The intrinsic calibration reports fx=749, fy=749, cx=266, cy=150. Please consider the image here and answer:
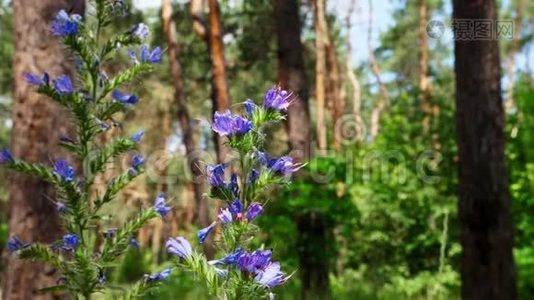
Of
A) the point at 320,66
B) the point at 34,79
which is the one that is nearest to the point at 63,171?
the point at 34,79

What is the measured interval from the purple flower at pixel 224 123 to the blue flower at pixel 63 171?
1.21m

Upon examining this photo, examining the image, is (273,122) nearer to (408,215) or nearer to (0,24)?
(408,215)

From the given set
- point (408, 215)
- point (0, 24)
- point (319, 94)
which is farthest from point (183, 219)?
point (408, 215)

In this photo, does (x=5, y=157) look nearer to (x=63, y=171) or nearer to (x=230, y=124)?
(x=63, y=171)

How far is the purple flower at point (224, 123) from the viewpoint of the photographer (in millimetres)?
1976

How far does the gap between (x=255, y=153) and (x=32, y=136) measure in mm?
3474

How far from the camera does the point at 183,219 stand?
39.6 meters

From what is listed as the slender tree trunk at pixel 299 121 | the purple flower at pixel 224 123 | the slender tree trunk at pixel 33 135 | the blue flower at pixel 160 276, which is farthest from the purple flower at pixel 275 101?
the slender tree trunk at pixel 299 121

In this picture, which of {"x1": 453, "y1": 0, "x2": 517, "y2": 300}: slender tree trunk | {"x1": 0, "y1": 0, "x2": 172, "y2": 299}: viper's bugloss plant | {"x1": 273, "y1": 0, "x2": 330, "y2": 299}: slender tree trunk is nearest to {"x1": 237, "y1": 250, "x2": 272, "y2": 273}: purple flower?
{"x1": 0, "y1": 0, "x2": 172, "y2": 299}: viper's bugloss plant

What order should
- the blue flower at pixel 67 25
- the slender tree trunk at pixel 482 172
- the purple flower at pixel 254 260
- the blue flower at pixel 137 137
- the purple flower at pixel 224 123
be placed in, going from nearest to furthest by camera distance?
the purple flower at pixel 254 260
the purple flower at pixel 224 123
the blue flower at pixel 67 25
the blue flower at pixel 137 137
the slender tree trunk at pixel 482 172

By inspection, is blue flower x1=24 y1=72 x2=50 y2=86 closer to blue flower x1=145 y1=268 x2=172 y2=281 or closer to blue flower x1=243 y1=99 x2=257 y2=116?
blue flower x1=145 y1=268 x2=172 y2=281

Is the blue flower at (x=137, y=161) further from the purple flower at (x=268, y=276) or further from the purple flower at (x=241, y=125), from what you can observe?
the purple flower at (x=268, y=276)

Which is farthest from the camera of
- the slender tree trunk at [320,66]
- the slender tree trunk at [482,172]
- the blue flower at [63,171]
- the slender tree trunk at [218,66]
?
the slender tree trunk at [320,66]

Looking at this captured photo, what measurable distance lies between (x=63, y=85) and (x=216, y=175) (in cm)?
132
